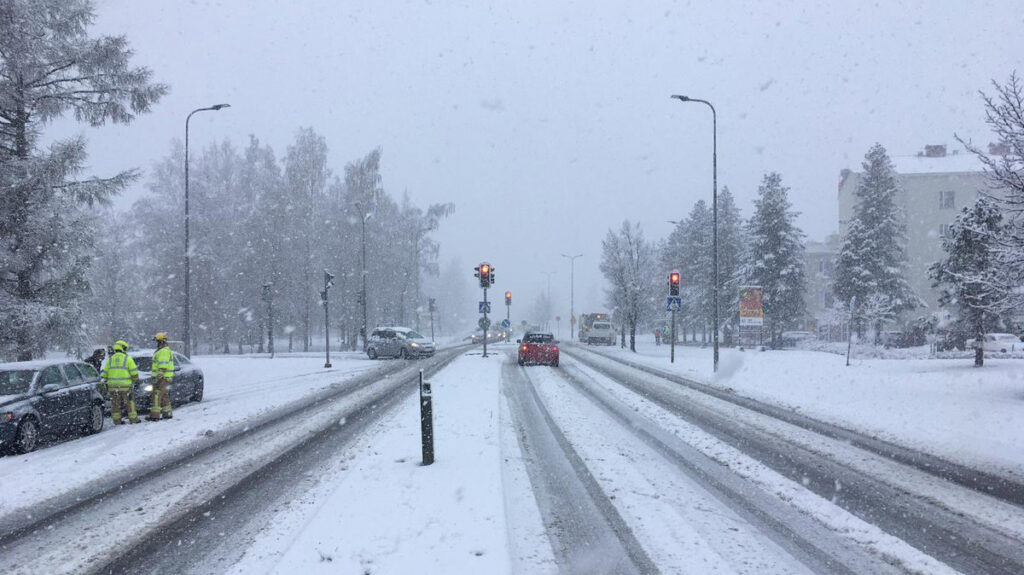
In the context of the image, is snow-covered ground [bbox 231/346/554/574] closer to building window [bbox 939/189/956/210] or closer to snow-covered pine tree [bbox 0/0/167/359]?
snow-covered pine tree [bbox 0/0/167/359]

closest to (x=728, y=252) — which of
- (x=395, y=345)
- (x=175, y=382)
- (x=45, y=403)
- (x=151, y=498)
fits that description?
(x=395, y=345)

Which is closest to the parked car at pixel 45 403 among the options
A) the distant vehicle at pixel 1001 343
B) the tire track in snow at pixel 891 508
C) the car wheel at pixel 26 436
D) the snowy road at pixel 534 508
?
the car wheel at pixel 26 436

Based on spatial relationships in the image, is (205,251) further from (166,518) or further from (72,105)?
(166,518)

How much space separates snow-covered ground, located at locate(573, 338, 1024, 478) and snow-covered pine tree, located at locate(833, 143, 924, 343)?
1928cm

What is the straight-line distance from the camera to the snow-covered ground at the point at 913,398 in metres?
9.10

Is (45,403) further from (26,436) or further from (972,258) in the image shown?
(972,258)

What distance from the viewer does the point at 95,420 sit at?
11.4 meters

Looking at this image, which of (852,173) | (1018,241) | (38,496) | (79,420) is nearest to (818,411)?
(1018,241)

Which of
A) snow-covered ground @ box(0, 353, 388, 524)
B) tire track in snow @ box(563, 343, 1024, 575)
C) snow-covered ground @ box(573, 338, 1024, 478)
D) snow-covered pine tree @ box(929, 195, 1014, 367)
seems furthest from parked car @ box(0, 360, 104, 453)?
snow-covered pine tree @ box(929, 195, 1014, 367)

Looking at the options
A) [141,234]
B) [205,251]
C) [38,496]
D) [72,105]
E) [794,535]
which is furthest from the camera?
[141,234]

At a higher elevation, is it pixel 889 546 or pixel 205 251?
pixel 205 251

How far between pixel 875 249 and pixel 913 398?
31883mm

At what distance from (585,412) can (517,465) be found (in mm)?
4618

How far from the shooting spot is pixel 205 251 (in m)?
39.6
